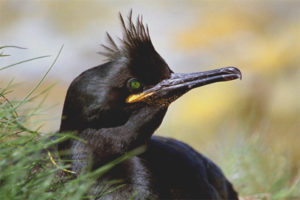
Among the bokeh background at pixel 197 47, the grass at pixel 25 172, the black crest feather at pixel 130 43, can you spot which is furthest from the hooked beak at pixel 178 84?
the bokeh background at pixel 197 47

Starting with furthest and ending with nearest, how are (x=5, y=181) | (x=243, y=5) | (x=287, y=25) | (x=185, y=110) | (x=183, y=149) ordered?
(x=243, y=5) < (x=287, y=25) < (x=185, y=110) < (x=183, y=149) < (x=5, y=181)

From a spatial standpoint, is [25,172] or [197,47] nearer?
[25,172]

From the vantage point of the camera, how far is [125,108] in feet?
11.4

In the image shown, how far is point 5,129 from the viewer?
2.65 meters

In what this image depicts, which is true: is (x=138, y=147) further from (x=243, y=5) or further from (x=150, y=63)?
(x=243, y=5)

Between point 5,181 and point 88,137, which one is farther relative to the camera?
point 88,137

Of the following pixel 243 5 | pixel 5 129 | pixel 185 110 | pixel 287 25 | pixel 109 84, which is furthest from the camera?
pixel 243 5

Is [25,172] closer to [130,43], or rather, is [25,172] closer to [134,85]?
[134,85]

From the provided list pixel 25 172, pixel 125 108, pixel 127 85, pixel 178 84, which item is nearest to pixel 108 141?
pixel 125 108

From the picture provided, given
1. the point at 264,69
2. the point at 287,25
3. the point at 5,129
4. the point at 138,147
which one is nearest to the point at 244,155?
the point at 138,147

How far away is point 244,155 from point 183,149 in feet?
4.46

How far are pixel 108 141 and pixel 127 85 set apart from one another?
0.36 meters

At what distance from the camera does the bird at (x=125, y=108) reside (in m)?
3.40

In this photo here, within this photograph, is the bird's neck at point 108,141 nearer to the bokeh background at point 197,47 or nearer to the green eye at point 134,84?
the green eye at point 134,84
